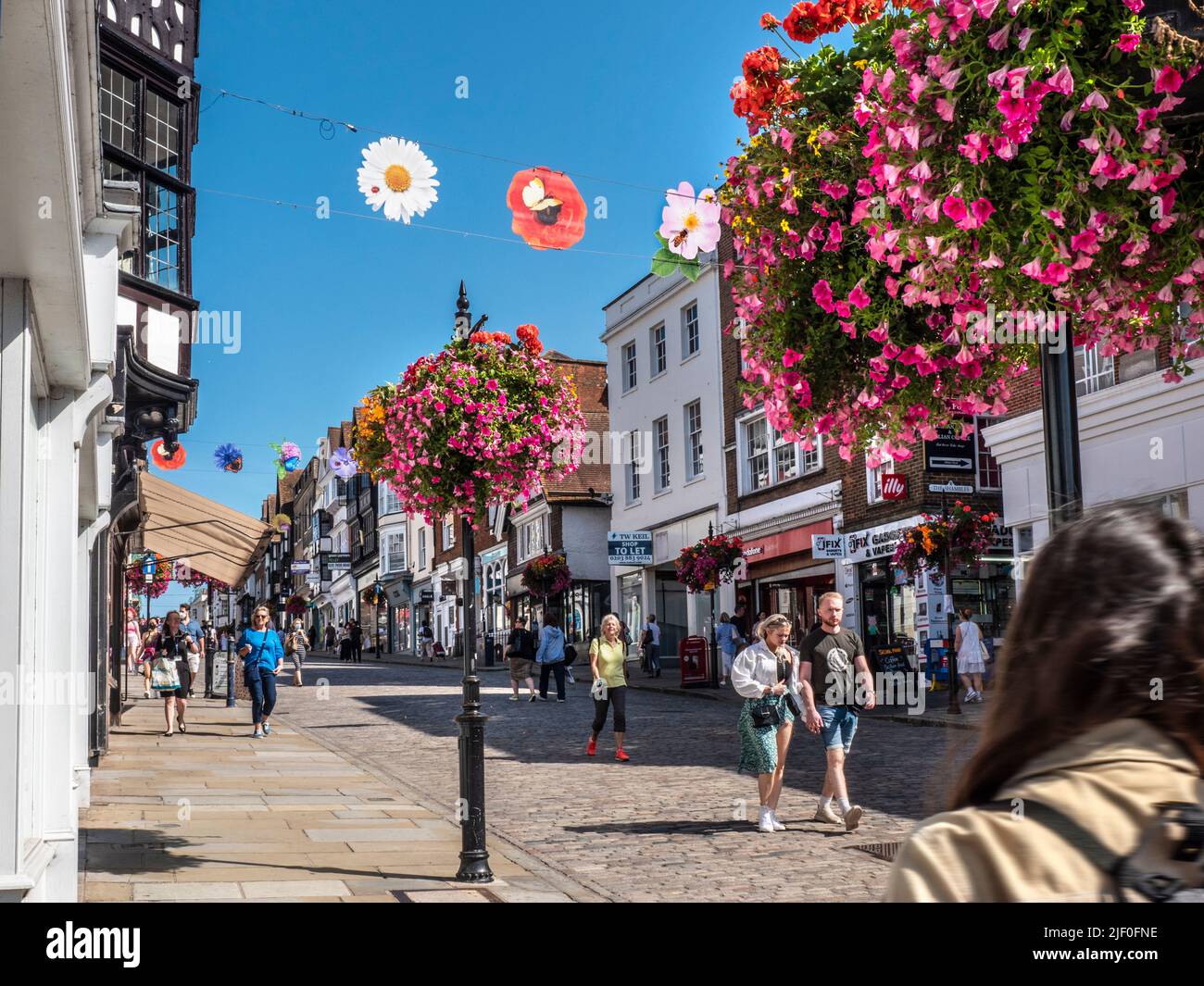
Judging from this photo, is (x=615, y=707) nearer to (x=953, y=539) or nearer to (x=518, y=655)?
(x=953, y=539)

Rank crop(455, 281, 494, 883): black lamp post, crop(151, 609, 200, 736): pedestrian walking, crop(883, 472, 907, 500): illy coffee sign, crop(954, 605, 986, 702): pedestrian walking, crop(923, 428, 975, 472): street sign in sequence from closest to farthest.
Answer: crop(455, 281, 494, 883): black lamp post
crop(151, 609, 200, 736): pedestrian walking
crop(954, 605, 986, 702): pedestrian walking
crop(923, 428, 975, 472): street sign
crop(883, 472, 907, 500): illy coffee sign

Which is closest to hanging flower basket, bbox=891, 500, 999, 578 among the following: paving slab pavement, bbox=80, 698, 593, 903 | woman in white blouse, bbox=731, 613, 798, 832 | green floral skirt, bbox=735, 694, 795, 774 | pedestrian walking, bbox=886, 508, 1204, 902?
paving slab pavement, bbox=80, 698, 593, 903

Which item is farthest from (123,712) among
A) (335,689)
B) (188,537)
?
(335,689)

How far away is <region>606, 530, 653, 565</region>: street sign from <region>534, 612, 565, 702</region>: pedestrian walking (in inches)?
411

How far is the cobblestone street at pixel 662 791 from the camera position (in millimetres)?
8242

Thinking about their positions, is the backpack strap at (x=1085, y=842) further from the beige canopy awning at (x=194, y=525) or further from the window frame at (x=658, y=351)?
the window frame at (x=658, y=351)

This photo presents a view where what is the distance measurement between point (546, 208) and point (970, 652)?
46.3 ft

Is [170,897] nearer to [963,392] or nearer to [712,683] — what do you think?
[963,392]

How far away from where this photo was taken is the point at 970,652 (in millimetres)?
20703

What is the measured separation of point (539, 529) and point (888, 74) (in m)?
44.7

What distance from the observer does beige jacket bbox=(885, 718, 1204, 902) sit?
4.42 ft

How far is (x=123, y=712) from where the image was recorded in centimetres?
2331

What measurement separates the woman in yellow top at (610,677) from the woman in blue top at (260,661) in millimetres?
5346
